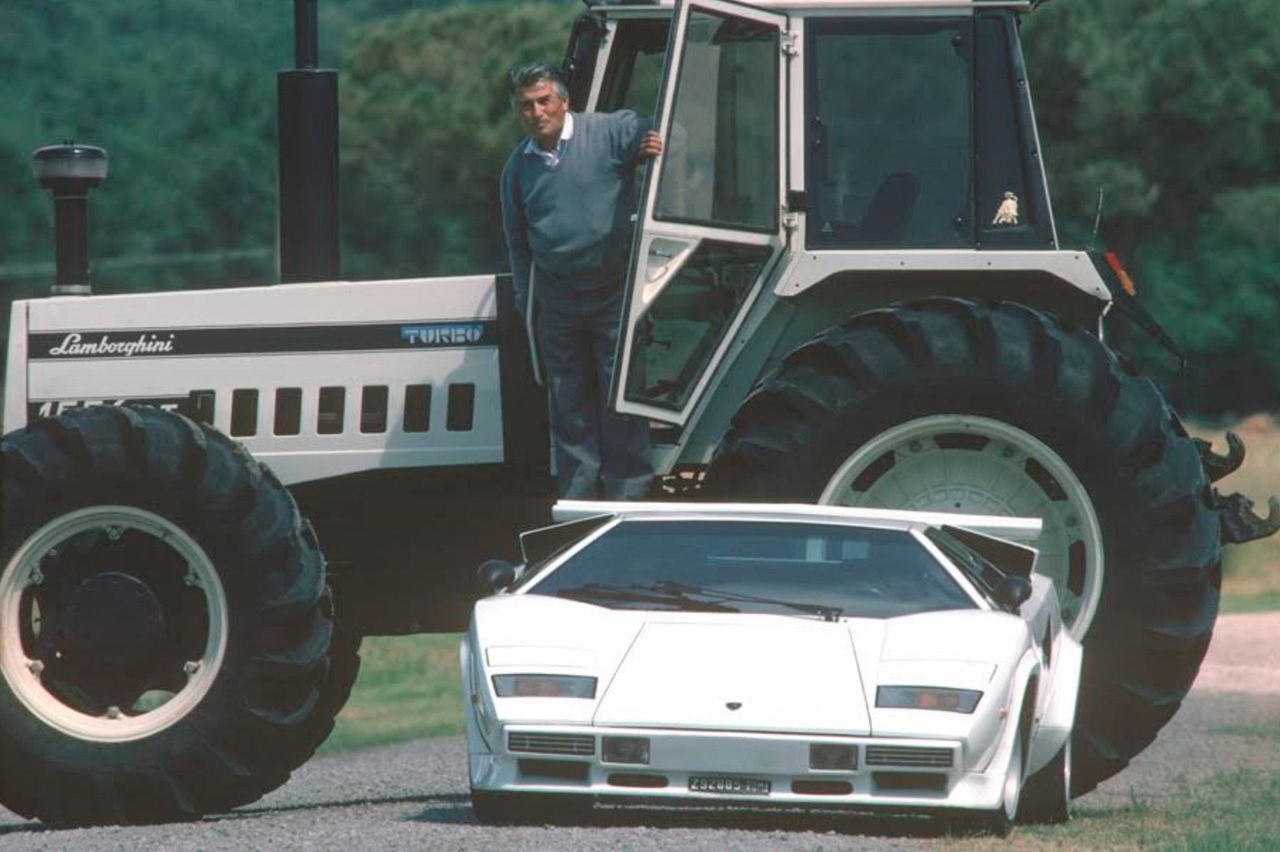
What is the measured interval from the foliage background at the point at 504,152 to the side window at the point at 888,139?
39.5 m

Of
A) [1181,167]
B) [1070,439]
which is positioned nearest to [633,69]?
[1070,439]

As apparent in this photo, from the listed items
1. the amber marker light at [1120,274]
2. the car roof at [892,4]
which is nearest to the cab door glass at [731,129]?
the car roof at [892,4]

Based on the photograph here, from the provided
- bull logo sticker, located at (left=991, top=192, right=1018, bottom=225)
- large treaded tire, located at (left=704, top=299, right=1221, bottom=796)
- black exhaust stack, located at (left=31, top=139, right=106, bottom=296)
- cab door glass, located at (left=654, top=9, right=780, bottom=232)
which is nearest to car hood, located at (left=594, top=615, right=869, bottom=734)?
large treaded tire, located at (left=704, top=299, right=1221, bottom=796)

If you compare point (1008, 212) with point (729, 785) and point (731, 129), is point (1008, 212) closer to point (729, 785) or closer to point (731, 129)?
point (731, 129)

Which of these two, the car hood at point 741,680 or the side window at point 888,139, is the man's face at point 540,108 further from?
the car hood at point 741,680

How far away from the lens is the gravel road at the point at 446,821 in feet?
33.7

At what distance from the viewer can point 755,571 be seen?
11.3m

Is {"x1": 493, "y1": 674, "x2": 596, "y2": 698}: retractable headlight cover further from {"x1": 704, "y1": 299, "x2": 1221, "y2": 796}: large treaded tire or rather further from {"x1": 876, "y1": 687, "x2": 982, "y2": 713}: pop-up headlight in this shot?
{"x1": 704, "y1": 299, "x2": 1221, "y2": 796}: large treaded tire

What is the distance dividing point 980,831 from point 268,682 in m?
2.94

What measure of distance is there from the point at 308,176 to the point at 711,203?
83.9 inches

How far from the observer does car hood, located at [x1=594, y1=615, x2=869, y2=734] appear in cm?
1037

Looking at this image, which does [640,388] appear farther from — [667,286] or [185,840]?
[185,840]

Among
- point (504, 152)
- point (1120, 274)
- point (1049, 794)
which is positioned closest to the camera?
point (1049, 794)

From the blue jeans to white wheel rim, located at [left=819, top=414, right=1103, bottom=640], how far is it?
2.85 ft
